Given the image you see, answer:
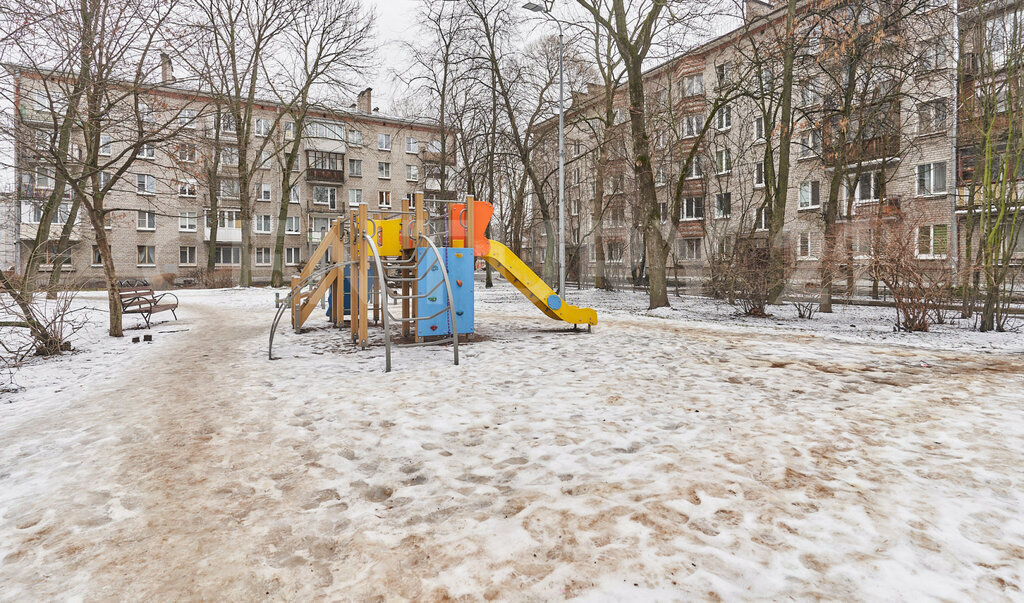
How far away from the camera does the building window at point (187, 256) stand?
41.7 metres

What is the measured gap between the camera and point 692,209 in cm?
3556

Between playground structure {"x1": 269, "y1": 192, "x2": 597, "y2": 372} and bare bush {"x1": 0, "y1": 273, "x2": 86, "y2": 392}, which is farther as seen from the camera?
playground structure {"x1": 269, "y1": 192, "x2": 597, "y2": 372}

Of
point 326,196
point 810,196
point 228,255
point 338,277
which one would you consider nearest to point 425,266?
A: point 338,277

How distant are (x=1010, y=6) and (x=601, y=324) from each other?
10.1 meters

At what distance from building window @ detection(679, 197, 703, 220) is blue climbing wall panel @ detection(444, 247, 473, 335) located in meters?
28.7

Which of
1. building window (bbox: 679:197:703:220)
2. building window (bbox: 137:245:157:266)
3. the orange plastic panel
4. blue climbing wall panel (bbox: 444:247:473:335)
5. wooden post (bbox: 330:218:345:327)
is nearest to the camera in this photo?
blue climbing wall panel (bbox: 444:247:473:335)

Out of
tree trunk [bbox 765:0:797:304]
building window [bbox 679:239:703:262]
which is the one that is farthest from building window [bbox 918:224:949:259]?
building window [bbox 679:239:703:262]

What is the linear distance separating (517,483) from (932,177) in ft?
100

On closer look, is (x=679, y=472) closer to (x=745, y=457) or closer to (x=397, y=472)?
(x=745, y=457)

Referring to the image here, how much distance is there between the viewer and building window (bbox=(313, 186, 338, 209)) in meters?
46.8

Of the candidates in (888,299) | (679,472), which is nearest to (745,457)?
(679,472)

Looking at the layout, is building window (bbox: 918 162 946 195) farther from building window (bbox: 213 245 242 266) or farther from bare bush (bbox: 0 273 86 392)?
building window (bbox: 213 245 242 266)

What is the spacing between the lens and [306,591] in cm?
234

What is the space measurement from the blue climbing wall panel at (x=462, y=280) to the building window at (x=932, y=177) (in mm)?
25111
